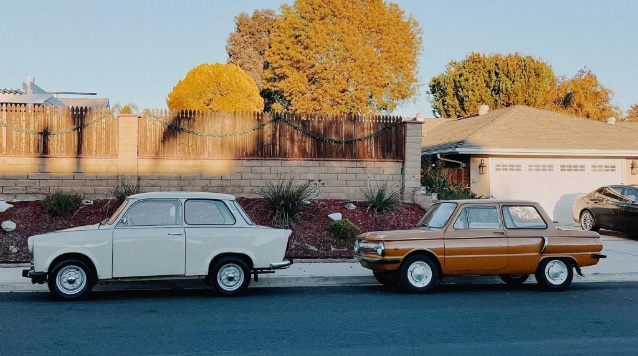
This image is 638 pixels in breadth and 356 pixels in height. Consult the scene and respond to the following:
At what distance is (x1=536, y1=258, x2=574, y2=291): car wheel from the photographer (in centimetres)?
1117

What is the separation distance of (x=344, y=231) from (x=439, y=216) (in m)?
4.46

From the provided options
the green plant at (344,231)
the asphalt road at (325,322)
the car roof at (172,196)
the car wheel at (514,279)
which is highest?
the car roof at (172,196)

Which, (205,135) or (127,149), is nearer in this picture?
(127,149)

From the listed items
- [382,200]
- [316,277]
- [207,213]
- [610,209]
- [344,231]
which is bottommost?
[316,277]

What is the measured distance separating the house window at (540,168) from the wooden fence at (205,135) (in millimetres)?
6313

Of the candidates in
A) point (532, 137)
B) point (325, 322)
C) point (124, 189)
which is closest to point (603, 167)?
point (532, 137)

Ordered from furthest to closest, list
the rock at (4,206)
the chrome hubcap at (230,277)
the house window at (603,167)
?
the house window at (603,167), the rock at (4,206), the chrome hubcap at (230,277)

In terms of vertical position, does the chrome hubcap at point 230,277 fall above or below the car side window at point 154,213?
below

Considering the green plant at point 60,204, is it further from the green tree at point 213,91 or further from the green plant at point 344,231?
the green tree at point 213,91

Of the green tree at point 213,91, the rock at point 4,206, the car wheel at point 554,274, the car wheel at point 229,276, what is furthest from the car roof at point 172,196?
the green tree at point 213,91

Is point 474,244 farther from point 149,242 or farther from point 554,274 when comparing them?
point 149,242

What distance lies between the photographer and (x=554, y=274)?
1122 cm

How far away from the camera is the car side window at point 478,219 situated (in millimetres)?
11062

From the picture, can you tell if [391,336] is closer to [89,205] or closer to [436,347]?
[436,347]
